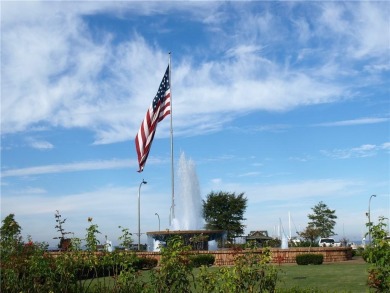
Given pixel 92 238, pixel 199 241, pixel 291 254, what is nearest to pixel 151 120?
pixel 199 241

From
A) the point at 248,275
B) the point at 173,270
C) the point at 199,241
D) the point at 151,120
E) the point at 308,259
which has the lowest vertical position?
the point at 308,259

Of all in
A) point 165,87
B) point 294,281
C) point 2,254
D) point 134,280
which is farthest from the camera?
point 165,87

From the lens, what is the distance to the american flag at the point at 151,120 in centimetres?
2958

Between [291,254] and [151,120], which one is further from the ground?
[151,120]

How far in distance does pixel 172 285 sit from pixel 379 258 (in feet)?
11.3

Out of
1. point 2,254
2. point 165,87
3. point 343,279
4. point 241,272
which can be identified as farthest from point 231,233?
point 241,272

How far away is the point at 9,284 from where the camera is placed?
10.2m

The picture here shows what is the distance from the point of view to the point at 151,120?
30.3 meters

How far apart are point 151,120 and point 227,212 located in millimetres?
38507

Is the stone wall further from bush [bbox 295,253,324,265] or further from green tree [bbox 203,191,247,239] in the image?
green tree [bbox 203,191,247,239]

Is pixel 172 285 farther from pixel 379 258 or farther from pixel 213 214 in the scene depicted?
pixel 213 214

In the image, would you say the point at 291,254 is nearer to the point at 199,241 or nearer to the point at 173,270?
the point at 199,241

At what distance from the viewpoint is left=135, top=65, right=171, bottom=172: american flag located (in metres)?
29.6

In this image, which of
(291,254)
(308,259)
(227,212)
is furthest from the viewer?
(227,212)
